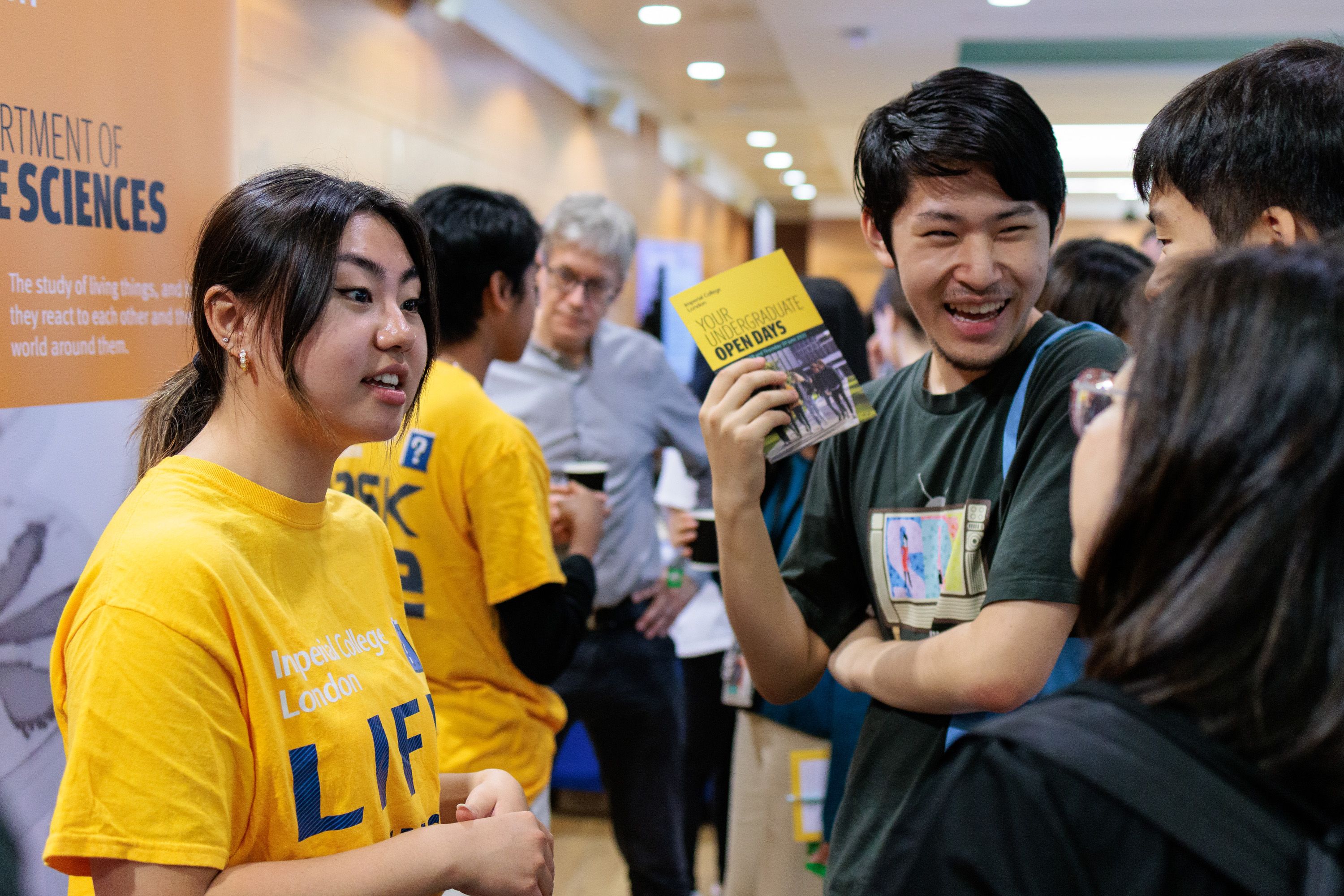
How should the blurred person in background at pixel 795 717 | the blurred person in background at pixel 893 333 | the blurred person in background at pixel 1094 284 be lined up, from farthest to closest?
1. the blurred person in background at pixel 893 333
2. the blurred person in background at pixel 1094 284
3. the blurred person in background at pixel 795 717

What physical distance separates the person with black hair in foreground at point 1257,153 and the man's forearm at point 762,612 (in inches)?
23.0

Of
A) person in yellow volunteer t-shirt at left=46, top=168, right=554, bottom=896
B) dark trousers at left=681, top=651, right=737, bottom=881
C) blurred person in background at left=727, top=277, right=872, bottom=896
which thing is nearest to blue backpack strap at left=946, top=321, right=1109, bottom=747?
blurred person in background at left=727, top=277, right=872, bottom=896

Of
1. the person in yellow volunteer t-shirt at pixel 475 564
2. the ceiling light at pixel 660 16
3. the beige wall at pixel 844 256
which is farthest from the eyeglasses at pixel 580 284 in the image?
the beige wall at pixel 844 256

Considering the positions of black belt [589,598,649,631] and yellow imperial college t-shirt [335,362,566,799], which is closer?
yellow imperial college t-shirt [335,362,566,799]

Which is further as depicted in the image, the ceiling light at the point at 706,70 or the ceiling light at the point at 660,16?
the ceiling light at the point at 706,70

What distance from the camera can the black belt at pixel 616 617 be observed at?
280 centimetres

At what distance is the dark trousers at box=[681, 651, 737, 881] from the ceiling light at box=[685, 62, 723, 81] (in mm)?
5058

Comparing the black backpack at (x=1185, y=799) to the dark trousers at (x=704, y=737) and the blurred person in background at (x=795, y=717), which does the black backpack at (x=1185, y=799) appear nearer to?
the blurred person in background at (x=795, y=717)

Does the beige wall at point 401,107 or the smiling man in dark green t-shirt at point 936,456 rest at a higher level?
the beige wall at point 401,107

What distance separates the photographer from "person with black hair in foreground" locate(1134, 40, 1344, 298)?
1058mm

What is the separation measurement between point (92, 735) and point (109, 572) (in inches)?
5.7

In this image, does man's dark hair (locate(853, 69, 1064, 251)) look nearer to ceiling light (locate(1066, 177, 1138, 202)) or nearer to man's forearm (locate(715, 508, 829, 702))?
man's forearm (locate(715, 508, 829, 702))

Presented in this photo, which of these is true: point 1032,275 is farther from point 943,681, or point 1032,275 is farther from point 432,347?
point 432,347

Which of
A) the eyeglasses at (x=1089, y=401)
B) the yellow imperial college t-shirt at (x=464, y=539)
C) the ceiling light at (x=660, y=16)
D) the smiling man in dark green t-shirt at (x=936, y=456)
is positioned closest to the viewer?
the eyeglasses at (x=1089, y=401)
